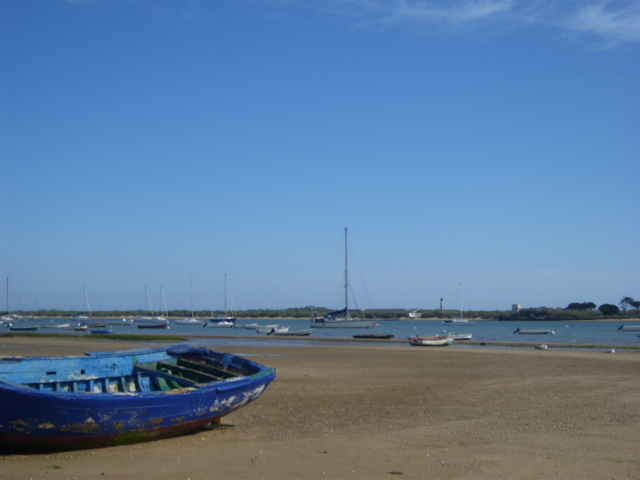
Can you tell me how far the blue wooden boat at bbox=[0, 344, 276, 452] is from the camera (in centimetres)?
862

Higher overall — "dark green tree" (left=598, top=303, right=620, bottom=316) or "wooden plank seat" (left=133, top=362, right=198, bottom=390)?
"wooden plank seat" (left=133, top=362, right=198, bottom=390)

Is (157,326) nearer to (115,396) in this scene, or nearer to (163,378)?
(163,378)

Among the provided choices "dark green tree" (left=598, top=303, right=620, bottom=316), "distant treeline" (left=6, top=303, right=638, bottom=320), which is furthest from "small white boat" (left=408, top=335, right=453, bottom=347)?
"dark green tree" (left=598, top=303, right=620, bottom=316)

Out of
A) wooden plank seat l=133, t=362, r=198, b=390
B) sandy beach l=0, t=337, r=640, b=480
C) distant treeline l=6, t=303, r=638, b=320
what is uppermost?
wooden plank seat l=133, t=362, r=198, b=390

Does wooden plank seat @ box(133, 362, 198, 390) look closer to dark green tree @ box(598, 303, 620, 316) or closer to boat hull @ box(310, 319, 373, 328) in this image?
boat hull @ box(310, 319, 373, 328)

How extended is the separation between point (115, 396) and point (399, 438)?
4.94 meters

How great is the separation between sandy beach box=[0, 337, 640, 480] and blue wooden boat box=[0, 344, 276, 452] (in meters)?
0.29

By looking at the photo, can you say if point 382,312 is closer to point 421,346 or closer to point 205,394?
point 421,346

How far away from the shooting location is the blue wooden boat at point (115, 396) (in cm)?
862

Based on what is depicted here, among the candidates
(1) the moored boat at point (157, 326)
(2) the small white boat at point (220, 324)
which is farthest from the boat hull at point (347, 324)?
(1) the moored boat at point (157, 326)

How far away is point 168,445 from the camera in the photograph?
31.9 feet

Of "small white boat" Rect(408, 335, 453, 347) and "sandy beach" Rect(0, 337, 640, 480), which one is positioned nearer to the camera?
"sandy beach" Rect(0, 337, 640, 480)

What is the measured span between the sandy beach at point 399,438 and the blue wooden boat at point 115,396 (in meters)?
0.29

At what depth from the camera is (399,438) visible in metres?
10.5
